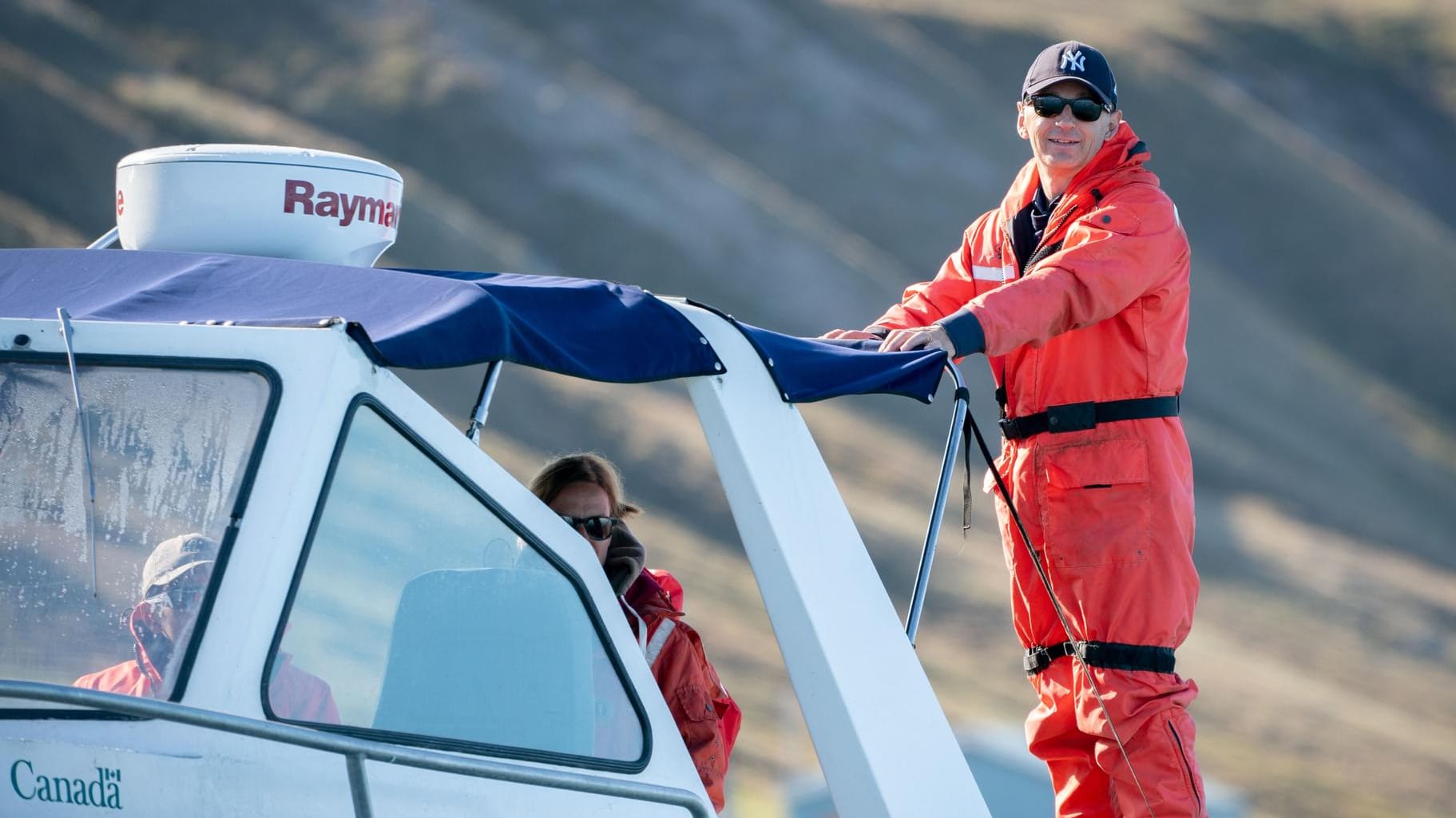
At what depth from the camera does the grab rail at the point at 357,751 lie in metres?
2.90

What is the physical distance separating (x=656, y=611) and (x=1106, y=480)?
1.19m

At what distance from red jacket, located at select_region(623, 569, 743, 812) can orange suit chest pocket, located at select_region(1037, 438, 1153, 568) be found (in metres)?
0.96

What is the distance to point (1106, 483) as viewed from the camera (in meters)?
4.48

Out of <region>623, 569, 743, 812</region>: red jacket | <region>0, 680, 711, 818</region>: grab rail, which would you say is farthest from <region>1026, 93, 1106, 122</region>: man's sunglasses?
<region>0, 680, 711, 818</region>: grab rail

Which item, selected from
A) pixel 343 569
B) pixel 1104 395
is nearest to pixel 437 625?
pixel 343 569

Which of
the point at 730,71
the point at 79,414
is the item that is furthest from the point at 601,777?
the point at 730,71

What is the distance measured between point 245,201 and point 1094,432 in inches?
86.9

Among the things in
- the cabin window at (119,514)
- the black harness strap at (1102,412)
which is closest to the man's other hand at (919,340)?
the black harness strap at (1102,412)

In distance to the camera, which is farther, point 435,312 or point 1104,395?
point 1104,395

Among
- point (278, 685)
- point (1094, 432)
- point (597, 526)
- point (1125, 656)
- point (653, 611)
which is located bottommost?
point (278, 685)

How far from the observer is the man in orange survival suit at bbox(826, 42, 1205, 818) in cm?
437

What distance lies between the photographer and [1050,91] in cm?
473

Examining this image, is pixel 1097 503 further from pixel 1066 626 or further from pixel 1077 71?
pixel 1077 71

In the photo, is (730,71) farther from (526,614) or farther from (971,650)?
(526,614)
